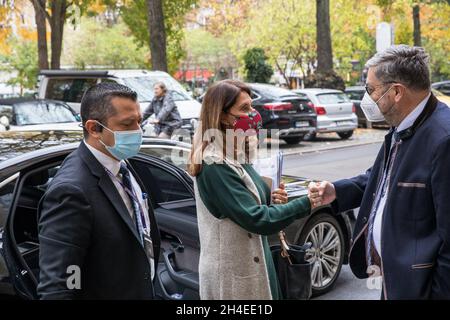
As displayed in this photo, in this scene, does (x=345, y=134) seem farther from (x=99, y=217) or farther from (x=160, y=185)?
(x=99, y=217)

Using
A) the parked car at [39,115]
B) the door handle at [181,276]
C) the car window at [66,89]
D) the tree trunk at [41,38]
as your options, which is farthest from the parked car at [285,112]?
the door handle at [181,276]

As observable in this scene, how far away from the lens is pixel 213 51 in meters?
50.2

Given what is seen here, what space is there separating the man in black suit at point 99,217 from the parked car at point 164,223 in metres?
0.85

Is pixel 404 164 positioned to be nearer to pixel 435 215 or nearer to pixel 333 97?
pixel 435 215

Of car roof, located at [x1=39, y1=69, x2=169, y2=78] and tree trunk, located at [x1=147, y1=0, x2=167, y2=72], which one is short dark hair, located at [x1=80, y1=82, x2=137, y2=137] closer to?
car roof, located at [x1=39, y1=69, x2=169, y2=78]

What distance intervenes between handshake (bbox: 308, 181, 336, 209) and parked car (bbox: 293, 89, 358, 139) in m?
14.6

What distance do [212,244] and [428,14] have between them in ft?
122

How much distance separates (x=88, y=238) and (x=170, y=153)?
262cm

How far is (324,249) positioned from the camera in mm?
5512

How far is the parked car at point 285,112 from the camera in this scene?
53.8 feet

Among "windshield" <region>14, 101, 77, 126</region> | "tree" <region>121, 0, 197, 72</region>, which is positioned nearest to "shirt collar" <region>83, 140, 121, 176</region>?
"windshield" <region>14, 101, 77, 126</region>

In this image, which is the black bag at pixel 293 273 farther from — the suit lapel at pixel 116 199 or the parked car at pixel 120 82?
the parked car at pixel 120 82

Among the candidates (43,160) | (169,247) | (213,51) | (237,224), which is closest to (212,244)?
(237,224)

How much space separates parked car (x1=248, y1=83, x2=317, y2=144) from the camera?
16.4 meters
